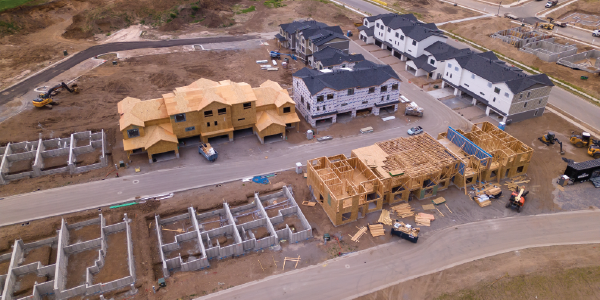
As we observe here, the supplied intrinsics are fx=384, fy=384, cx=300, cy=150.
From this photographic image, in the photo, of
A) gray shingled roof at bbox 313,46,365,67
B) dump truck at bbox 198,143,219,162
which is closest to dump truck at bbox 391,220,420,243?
dump truck at bbox 198,143,219,162

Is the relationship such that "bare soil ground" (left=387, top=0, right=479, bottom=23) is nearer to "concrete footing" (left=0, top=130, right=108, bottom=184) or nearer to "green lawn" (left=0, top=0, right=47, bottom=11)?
"concrete footing" (left=0, top=130, right=108, bottom=184)

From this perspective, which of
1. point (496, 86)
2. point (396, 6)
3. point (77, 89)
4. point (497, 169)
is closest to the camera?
point (497, 169)

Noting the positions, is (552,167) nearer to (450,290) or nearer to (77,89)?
(450,290)

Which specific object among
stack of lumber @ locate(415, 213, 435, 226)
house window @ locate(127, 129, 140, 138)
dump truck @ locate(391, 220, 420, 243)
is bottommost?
stack of lumber @ locate(415, 213, 435, 226)

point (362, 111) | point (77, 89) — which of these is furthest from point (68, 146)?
point (362, 111)

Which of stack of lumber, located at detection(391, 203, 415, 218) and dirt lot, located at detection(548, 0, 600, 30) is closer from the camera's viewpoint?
stack of lumber, located at detection(391, 203, 415, 218)

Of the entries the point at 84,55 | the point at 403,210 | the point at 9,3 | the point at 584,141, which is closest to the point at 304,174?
the point at 403,210

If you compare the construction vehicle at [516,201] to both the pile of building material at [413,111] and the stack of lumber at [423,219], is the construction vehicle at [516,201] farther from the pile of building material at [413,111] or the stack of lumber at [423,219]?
the pile of building material at [413,111]

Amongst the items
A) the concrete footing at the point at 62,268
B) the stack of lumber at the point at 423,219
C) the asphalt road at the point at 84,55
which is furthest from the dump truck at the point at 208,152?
the asphalt road at the point at 84,55
